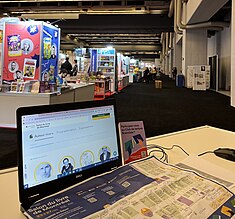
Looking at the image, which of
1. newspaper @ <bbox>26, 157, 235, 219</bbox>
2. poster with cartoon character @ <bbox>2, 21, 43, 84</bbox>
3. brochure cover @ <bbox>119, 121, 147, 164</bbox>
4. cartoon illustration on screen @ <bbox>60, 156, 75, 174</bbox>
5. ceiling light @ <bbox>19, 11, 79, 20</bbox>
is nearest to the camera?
newspaper @ <bbox>26, 157, 235, 219</bbox>

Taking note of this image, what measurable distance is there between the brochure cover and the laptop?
7cm

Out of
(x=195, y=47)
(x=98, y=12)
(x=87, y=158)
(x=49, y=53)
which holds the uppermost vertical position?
(x=98, y=12)

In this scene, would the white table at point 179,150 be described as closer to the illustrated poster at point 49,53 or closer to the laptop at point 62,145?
the laptop at point 62,145

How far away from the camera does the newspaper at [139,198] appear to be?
89 centimetres

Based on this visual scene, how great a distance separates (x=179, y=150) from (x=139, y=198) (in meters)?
0.87

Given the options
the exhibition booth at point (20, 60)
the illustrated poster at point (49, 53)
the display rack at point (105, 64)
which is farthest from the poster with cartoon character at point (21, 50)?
the display rack at point (105, 64)

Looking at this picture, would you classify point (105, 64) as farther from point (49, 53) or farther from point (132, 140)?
point (132, 140)

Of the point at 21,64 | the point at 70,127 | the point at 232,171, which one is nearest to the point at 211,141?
the point at 232,171

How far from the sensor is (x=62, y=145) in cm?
100

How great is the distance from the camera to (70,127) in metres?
1.02

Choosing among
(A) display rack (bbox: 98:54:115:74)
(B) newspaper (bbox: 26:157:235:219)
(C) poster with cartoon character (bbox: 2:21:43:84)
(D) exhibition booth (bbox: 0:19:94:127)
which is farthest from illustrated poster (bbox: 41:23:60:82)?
(A) display rack (bbox: 98:54:115:74)

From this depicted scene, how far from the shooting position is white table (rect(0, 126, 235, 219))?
1045 millimetres

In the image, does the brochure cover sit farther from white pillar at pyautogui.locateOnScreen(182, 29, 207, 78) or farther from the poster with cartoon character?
white pillar at pyautogui.locateOnScreen(182, 29, 207, 78)

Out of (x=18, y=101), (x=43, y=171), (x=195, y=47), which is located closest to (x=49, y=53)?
(x=18, y=101)
